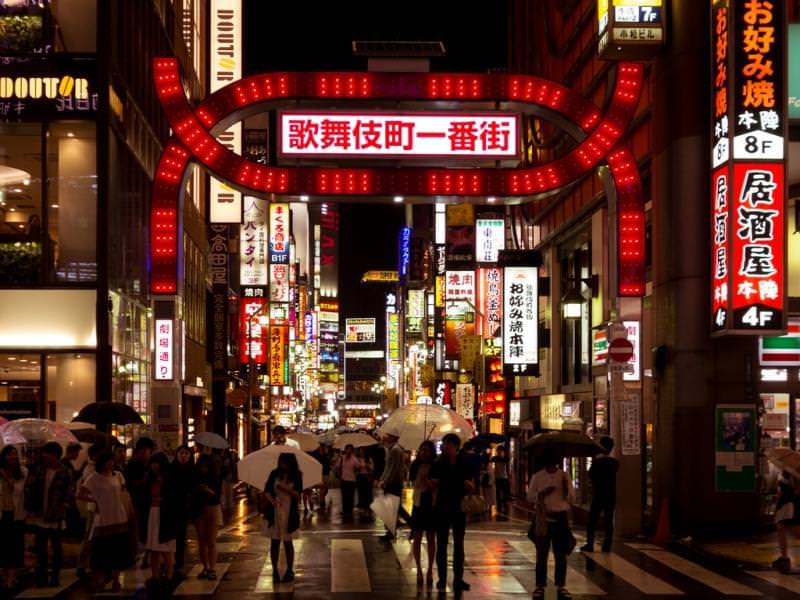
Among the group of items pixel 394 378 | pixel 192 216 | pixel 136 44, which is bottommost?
pixel 394 378

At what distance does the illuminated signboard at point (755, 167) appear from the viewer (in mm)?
21453

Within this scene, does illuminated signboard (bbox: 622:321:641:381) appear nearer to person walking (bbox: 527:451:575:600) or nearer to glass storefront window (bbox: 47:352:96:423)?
person walking (bbox: 527:451:575:600)

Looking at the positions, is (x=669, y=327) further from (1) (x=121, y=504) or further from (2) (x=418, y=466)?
(1) (x=121, y=504)

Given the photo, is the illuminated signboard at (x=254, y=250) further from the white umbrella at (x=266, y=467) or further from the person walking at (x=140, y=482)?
the white umbrella at (x=266, y=467)

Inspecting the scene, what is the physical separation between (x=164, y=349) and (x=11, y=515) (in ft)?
23.0

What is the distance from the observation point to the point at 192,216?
1823 inches

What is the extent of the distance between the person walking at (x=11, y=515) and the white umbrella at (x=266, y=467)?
3.02 m

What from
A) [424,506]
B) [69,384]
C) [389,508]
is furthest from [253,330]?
[424,506]

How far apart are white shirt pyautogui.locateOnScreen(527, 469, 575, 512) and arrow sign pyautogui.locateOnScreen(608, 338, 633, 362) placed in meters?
6.96

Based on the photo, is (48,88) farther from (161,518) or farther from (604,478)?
(604,478)

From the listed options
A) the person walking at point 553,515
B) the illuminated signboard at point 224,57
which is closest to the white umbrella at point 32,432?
the person walking at point 553,515

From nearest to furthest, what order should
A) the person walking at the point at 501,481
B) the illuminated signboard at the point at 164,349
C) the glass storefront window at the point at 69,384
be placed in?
the illuminated signboard at the point at 164,349 → the glass storefront window at the point at 69,384 → the person walking at the point at 501,481

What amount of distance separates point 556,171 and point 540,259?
14363mm

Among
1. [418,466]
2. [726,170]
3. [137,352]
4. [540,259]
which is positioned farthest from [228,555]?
[540,259]
